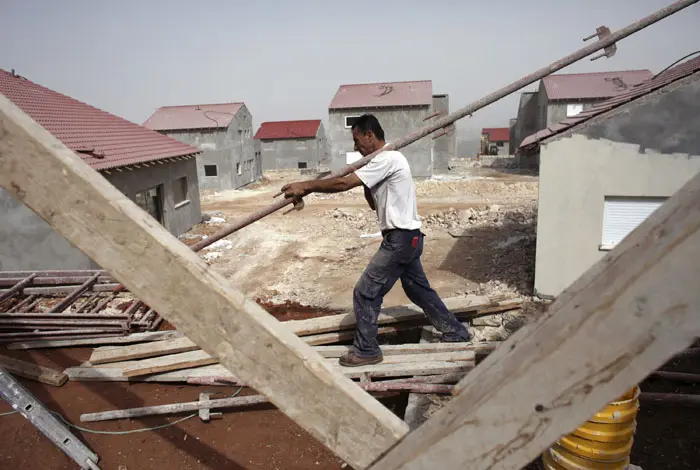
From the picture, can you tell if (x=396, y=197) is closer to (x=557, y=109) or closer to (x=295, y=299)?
(x=295, y=299)

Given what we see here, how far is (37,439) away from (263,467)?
203 centimetres

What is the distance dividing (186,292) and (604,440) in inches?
90.5

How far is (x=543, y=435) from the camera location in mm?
995

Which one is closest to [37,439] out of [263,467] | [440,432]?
[263,467]

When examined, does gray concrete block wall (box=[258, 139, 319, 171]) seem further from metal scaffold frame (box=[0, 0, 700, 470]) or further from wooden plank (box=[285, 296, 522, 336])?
metal scaffold frame (box=[0, 0, 700, 470])

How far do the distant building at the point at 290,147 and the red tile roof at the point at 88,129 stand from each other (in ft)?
75.2

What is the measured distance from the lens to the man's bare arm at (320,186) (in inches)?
115

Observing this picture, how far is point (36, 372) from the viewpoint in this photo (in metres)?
4.85

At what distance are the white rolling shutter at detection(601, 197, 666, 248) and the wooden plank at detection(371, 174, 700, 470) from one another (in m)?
6.97

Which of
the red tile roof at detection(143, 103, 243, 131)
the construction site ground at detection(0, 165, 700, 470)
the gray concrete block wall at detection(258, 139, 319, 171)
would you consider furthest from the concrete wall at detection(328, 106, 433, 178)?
the gray concrete block wall at detection(258, 139, 319, 171)

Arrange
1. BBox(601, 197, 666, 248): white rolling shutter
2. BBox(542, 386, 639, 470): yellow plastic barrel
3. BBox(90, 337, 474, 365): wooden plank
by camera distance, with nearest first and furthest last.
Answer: BBox(542, 386, 639, 470): yellow plastic barrel, BBox(90, 337, 474, 365): wooden plank, BBox(601, 197, 666, 248): white rolling shutter

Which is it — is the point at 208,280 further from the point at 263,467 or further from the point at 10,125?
the point at 263,467

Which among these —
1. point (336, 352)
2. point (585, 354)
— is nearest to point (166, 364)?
point (336, 352)

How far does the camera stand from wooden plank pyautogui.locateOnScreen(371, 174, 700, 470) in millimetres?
842
